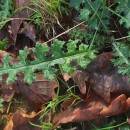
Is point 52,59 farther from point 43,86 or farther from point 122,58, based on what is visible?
point 122,58

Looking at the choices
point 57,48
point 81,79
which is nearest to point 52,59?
point 57,48

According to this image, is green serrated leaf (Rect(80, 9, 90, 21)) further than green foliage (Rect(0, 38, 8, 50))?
No

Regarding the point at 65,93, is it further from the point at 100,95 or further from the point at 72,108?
the point at 100,95

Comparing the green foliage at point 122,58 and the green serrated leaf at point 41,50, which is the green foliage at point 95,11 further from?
the green serrated leaf at point 41,50

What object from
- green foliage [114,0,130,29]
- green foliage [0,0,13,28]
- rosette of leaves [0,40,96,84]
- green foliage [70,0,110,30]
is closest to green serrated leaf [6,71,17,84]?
rosette of leaves [0,40,96,84]

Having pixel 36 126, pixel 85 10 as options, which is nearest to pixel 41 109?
pixel 36 126

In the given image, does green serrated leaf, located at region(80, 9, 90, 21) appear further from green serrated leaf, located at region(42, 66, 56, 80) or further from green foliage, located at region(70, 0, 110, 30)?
green serrated leaf, located at region(42, 66, 56, 80)

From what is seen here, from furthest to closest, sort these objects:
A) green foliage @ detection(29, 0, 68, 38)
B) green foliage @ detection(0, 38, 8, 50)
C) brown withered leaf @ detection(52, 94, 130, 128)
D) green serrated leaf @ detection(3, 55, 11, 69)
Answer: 1. green foliage @ detection(0, 38, 8, 50)
2. green foliage @ detection(29, 0, 68, 38)
3. green serrated leaf @ detection(3, 55, 11, 69)
4. brown withered leaf @ detection(52, 94, 130, 128)
